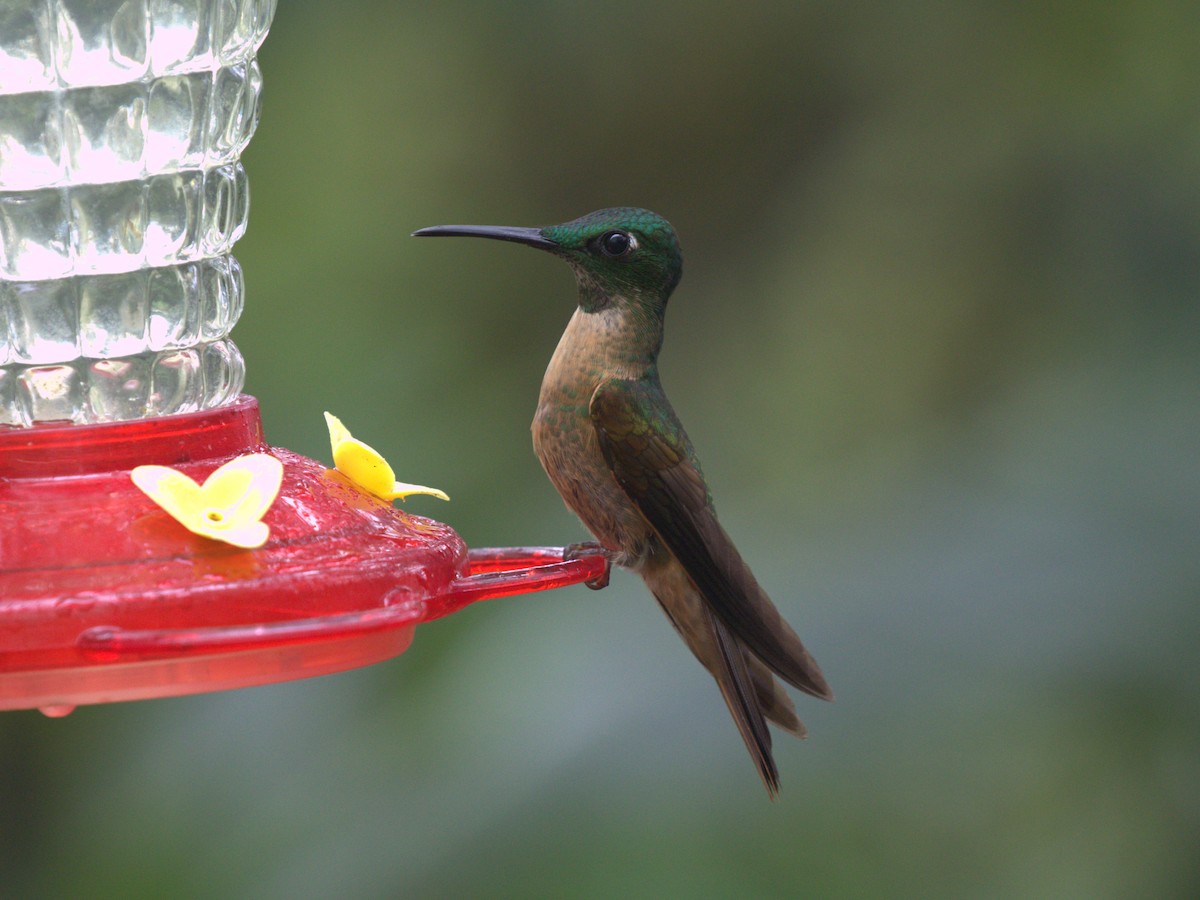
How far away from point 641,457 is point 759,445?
220cm

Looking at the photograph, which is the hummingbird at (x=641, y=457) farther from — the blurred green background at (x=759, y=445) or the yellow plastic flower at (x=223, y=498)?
the yellow plastic flower at (x=223, y=498)

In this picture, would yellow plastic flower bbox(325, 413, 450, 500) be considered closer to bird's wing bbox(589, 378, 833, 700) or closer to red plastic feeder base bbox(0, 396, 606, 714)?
red plastic feeder base bbox(0, 396, 606, 714)

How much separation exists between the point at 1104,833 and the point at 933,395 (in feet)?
6.57

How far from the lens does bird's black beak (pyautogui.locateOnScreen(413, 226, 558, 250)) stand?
2.43m

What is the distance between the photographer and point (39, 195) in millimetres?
1937

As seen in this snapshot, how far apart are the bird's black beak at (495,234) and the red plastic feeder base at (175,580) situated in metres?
0.66

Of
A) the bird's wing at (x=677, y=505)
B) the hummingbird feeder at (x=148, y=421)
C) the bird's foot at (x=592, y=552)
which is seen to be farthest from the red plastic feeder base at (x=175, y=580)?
the bird's wing at (x=677, y=505)

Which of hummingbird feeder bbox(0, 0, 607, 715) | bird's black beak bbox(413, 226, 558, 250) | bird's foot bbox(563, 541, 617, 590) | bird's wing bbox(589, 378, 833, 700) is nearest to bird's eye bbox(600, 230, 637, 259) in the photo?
bird's black beak bbox(413, 226, 558, 250)

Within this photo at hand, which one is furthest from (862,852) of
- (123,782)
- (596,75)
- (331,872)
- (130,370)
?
(596,75)

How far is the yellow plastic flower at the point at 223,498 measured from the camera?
153 cm

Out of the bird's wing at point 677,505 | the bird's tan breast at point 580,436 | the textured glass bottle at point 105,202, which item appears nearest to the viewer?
the textured glass bottle at point 105,202

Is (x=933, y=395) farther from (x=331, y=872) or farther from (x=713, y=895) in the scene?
(x=331, y=872)

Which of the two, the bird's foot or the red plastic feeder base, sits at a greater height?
the red plastic feeder base

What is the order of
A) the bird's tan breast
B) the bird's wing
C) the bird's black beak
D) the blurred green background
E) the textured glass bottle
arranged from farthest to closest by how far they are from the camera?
the blurred green background, the bird's tan breast, the bird's wing, the bird's black beak, the textured glass bottle
